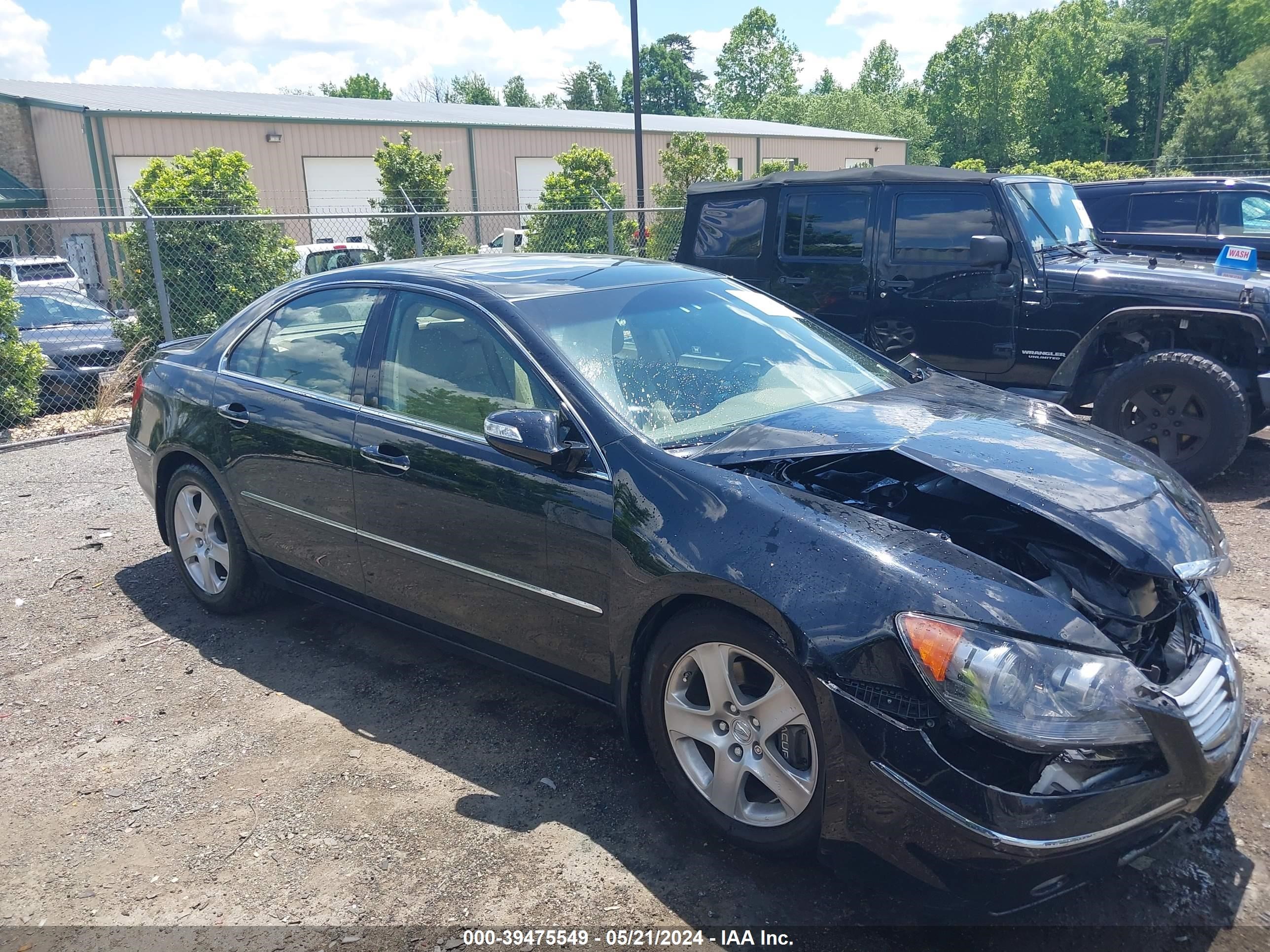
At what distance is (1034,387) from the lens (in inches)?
269

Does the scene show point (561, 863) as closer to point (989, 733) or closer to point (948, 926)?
point (948, 926)

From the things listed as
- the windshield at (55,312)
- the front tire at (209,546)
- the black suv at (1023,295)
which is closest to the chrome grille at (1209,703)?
the front tire at (209,546)

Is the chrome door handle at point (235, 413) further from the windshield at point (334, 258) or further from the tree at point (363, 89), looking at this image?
the tree at point (363, 89)

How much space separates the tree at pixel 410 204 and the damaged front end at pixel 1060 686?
42.2 feet

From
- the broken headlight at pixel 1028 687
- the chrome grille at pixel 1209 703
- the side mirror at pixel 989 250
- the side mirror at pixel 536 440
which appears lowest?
the chrome grille at pixel 1209 703

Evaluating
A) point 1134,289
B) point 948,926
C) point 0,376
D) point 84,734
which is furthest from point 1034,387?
point 0,376

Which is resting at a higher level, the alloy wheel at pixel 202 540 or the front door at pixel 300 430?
the front door at pixel 300 430

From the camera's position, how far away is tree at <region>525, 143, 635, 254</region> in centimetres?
1658

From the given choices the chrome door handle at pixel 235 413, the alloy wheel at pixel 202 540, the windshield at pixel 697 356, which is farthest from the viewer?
the alloy wheel at pixel 202 540

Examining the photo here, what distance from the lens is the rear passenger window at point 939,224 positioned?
6914 millimetres

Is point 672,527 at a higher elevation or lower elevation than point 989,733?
higher

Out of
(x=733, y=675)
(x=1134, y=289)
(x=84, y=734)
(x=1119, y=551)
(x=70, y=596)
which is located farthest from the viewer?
(x=1134, y=289)

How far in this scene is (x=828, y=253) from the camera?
7.55 metres

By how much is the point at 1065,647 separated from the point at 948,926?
2.78 feet
